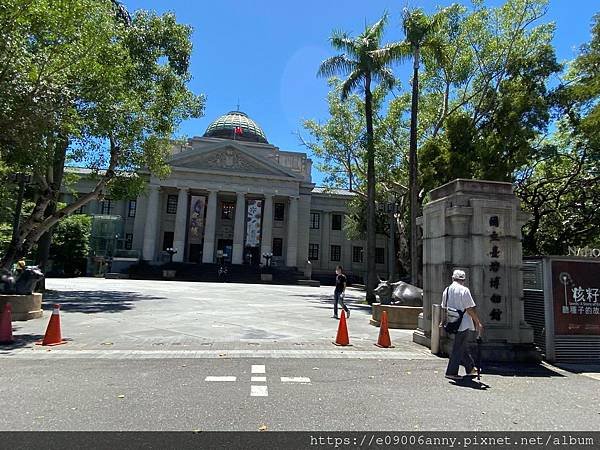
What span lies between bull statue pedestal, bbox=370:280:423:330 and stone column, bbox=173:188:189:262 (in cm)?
3725

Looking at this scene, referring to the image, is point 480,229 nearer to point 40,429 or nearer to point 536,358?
point 536,358

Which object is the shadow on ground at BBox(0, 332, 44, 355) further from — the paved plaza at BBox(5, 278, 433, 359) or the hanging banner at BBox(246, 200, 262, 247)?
the hanging banner at BBox(246, 200, 262, 247)

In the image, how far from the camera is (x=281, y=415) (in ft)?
16.6

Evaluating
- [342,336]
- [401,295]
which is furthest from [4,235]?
[342,336]

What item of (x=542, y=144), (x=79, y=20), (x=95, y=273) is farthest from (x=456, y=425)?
(x=95, y=273)

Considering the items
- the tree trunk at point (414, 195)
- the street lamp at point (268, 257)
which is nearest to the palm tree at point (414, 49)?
the tree trunk at point (414, 195)

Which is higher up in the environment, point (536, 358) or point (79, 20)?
point (79, 20)

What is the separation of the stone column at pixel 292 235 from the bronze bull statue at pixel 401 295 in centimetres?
3786

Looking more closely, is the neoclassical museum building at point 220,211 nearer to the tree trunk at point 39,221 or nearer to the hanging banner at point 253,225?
the hanging banner at point 253,225

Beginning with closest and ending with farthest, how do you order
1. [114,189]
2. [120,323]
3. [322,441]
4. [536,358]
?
[322,441] → [536,358] → [120,323] → [114,189]

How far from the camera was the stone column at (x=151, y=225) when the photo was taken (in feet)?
161

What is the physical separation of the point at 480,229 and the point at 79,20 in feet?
33.9

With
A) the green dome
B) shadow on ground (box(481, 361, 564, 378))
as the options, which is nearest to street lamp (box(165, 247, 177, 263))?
the green dome

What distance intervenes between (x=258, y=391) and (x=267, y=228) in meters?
46.2
